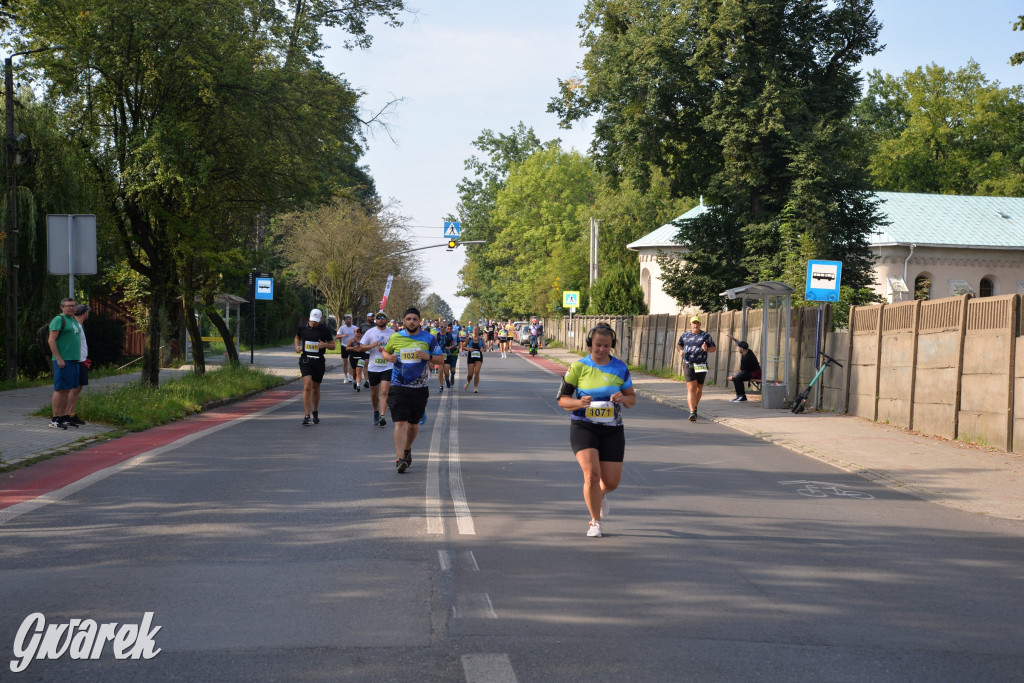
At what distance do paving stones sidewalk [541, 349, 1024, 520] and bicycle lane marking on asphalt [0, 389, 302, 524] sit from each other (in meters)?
8.46

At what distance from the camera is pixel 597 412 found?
7969mm

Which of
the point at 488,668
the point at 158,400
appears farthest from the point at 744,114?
the point at 488,668

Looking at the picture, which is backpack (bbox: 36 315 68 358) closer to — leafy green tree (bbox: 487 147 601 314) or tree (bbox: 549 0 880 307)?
tree (bbox: 549 0 880 307)

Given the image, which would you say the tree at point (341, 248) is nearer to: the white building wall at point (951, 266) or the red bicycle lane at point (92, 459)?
the white building wall at point (951, 266)

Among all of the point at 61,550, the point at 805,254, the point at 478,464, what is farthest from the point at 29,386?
the point at 805,254

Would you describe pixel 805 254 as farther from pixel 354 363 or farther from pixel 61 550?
pixel 61 550

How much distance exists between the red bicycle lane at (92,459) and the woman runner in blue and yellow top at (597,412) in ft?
16.4

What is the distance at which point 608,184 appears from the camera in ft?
132

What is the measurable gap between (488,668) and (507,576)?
1803 millimetres

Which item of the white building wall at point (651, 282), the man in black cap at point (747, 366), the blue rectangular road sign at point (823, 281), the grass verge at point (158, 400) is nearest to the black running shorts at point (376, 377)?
the grass verge at point (158, 400)

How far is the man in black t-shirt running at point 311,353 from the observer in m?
16.4

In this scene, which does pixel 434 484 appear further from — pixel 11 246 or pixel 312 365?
pixel 11 246

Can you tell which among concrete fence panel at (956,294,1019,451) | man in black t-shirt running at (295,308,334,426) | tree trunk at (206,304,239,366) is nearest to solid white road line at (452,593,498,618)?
concrete fence panel at (956,294,1019,451)

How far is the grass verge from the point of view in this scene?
52.4ft
